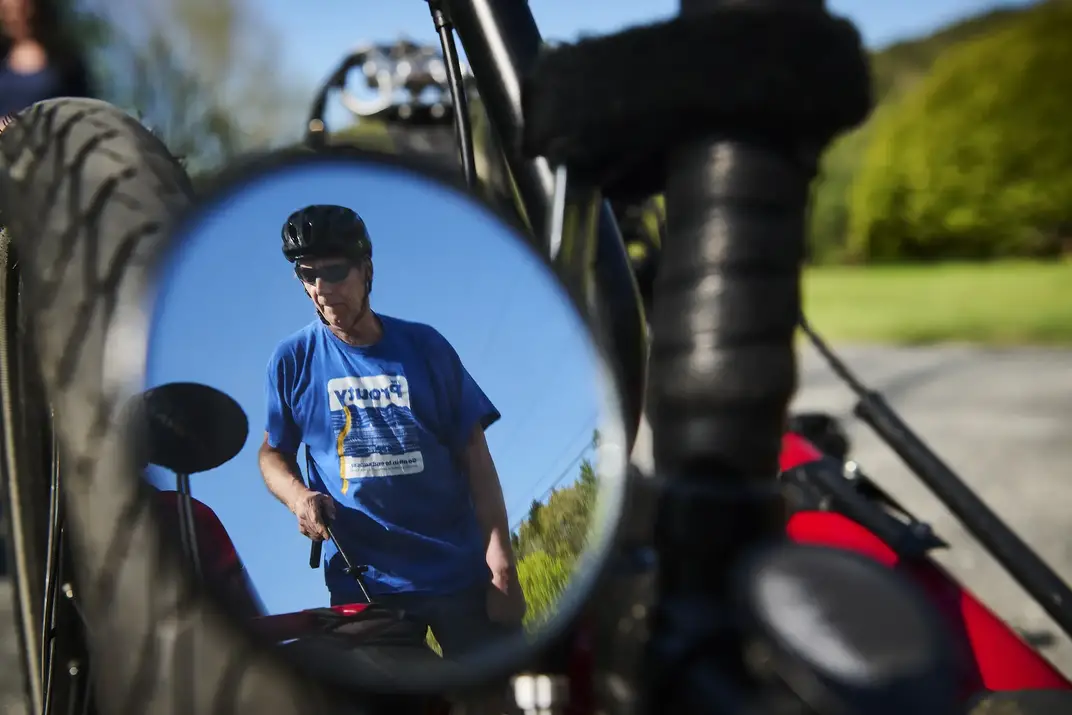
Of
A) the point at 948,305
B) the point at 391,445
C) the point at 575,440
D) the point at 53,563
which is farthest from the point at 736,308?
the point at 948,305

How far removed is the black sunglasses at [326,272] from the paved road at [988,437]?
4.77ft

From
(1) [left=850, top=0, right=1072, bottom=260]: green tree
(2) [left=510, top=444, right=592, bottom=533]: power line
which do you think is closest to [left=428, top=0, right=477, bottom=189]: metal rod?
(2) [left=510, top=444, right=592, bottom=533]: power line

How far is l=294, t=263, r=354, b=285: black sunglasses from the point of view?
0.57 meters

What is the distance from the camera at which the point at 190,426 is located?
55 centimetres

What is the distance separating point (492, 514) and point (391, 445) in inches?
3.0

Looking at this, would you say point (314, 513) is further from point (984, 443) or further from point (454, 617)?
point (984, 443)

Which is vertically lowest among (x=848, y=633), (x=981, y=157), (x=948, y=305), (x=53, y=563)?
(x=948, y=305)

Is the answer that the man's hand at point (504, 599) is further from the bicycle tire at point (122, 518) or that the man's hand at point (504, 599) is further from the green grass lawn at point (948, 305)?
the green grass lawn at point (948, 305)

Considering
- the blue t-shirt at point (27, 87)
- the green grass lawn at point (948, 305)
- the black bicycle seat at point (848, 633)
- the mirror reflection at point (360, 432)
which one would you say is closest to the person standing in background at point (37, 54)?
the blue t-shirt at point (27, 87)

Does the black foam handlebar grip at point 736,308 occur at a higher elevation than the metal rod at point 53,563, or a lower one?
higher

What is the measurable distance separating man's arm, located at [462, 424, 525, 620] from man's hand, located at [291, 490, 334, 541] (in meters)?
0.09

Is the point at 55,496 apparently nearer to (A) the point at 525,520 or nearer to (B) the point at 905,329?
(A) the point at 525,520

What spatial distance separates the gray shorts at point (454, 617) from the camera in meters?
0.57

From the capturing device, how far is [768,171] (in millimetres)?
546
